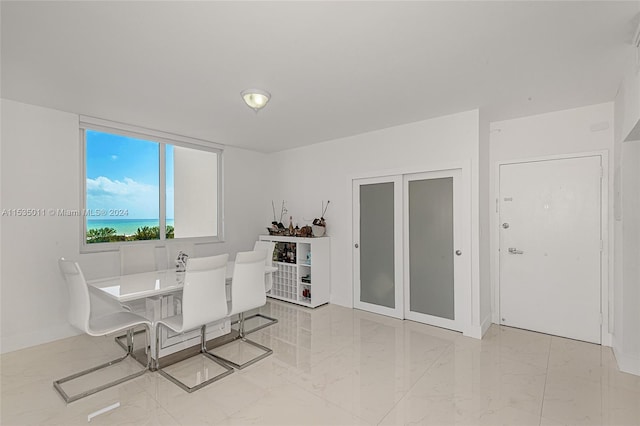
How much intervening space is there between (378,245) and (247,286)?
2.10 meters

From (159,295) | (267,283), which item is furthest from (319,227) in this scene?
(159,295)

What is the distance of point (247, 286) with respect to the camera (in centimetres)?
309

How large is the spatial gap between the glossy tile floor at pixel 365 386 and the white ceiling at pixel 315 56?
261 centimetres

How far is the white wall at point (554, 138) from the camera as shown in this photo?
10.8 ft

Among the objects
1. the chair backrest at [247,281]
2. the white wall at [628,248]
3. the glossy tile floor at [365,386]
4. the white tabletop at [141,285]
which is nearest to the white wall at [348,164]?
the glossy tile floor at [365,386]

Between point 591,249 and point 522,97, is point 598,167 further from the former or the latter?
point 522,97

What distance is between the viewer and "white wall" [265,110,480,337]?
362 cm

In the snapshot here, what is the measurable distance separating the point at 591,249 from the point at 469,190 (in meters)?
1.43

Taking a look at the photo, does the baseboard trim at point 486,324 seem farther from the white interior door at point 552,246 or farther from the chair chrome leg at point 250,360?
the chair chrome leg at point 250,360

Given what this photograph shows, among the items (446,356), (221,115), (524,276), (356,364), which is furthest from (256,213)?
(524,276)

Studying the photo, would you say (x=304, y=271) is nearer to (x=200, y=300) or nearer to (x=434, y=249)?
(x=434, y=249)

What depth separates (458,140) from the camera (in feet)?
12.0

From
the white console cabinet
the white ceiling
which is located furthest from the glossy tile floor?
the white ceiling

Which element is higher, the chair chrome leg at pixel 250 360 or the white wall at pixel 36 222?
the white wall at pixel 36 222
